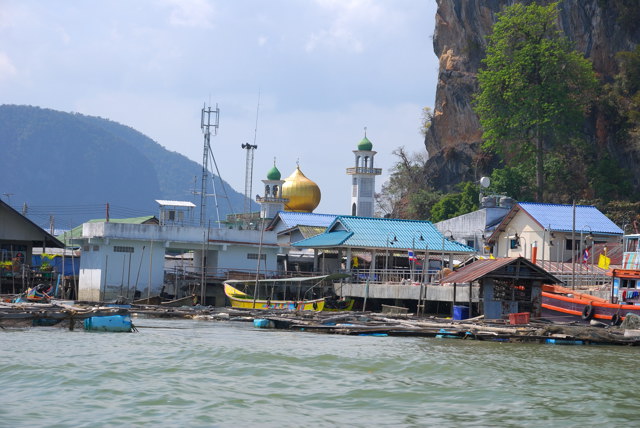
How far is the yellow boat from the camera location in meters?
46.4

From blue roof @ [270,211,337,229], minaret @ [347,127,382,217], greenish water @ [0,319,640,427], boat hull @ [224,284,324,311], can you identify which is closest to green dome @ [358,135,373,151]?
minaret @ [347,127,382,217]

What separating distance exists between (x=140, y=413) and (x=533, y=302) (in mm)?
23870

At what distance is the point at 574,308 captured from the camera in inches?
1506

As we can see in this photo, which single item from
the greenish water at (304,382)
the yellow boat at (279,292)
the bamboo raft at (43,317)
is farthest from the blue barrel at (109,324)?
the yellow boat at (279,292)

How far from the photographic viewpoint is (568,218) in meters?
56.6

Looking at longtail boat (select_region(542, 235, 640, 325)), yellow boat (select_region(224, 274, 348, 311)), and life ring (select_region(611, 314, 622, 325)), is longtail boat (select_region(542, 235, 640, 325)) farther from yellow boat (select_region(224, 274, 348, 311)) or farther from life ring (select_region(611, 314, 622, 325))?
yellow boat (select_region(224, 274, 348, 311))

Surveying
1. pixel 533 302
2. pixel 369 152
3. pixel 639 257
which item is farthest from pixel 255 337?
pixel 369 152

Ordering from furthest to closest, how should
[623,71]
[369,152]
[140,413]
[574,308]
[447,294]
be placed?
1. [369,152]
2. [623,71]
3. [447,294]
4. [574,308]
5. [140,413]

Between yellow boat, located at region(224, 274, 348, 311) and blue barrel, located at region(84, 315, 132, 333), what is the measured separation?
44.8 ft

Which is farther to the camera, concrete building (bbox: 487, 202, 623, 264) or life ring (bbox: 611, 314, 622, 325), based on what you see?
concrete building (bbox: 487, 202, 623, 264)

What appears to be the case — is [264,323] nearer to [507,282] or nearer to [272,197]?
[507,282]

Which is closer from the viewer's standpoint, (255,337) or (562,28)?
(255,337)

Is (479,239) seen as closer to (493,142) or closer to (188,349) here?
(493,142)

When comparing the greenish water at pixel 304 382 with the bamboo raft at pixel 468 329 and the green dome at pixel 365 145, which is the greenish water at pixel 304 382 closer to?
the bamboo raft at pixel 468 329
